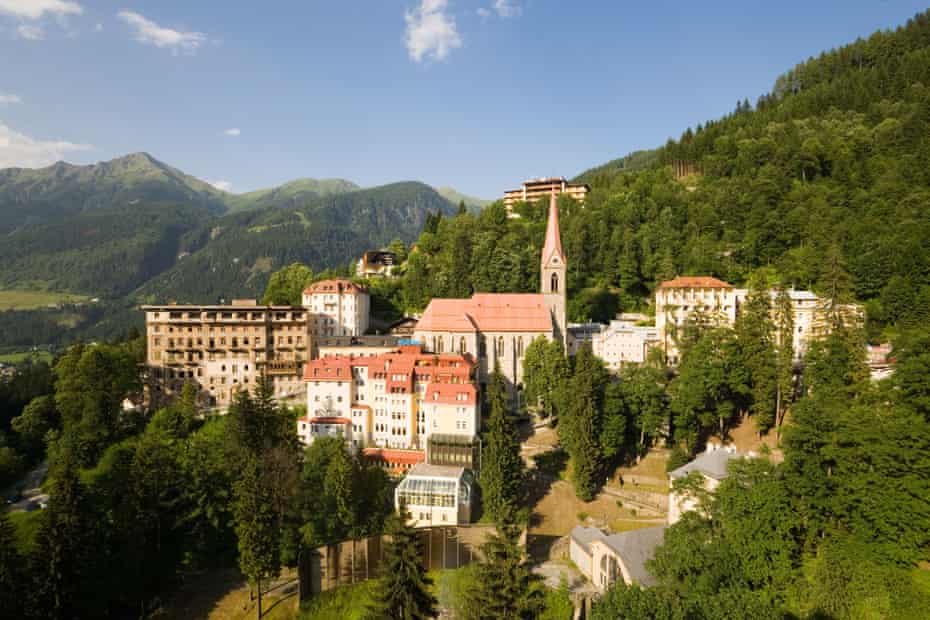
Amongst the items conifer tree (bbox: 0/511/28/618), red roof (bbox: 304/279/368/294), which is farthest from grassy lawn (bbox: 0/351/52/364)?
conifer tree (bbox: 0/511/28/618)

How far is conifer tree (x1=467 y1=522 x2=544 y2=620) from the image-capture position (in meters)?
26.2

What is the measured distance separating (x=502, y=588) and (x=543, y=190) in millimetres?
112961

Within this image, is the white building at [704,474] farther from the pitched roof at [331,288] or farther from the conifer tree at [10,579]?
the pitched roof at [331,288]

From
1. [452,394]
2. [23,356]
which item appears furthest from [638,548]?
[23,356]

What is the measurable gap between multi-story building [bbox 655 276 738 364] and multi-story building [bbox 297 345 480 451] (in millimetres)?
24010

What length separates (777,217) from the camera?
77.4 metres

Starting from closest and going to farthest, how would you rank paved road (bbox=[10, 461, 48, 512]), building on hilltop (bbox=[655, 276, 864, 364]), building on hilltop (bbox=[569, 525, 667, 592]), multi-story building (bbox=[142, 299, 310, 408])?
1. building on hilltop (bbox=[569, 525, 667, 592])
2. paved road (bbox=[10, 461, 48, 512])
3. building on hilltop (bbox=[655, 276, 864, 364])
4. multi-story building (bbox=[142, 299, 310, 408])

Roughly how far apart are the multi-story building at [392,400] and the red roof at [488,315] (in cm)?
675

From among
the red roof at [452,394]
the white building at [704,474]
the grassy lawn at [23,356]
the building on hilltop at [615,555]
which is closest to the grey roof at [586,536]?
the building on hilltop at [615,555]

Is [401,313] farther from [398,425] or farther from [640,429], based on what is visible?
[640,429]

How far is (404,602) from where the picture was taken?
91.2 ft

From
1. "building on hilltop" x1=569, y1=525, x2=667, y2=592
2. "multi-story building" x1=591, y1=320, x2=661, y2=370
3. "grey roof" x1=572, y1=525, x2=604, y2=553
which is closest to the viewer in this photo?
"building on hilltop" x1=569, y1=525, x2=667, y2=592

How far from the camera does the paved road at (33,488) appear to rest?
5406 centimetres

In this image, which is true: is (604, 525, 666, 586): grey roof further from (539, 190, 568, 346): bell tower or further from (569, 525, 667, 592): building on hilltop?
(539, 190, 568, 346): bell tower
